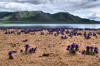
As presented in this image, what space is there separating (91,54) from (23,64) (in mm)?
3953

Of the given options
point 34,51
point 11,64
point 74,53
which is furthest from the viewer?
point 34,51

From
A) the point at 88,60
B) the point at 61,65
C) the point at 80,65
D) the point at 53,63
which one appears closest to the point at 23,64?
the point at 53,63

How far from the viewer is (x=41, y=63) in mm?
4844

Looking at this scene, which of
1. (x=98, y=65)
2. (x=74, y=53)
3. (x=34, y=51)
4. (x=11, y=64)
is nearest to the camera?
(x=98, y=65)

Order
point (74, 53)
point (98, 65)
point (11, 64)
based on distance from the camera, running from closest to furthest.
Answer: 1. point (98, 65)
2. point (11, 64)
3. point (74, 53)

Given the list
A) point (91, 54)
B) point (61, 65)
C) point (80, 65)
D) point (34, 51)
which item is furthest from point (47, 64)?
point (91, 54)

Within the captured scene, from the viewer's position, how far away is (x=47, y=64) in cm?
473

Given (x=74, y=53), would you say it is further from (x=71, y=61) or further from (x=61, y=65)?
(x=61, y=65)

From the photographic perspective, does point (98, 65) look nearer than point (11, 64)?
Yes

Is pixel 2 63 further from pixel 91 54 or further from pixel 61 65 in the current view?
pixel 91 54

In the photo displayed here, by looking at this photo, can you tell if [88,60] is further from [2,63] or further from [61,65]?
[2,63]

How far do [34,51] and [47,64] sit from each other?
1954 millimetres

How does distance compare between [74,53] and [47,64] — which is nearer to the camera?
[47,64]

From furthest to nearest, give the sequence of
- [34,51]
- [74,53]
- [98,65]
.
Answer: [34,51] → [74,53] → [98,65]
